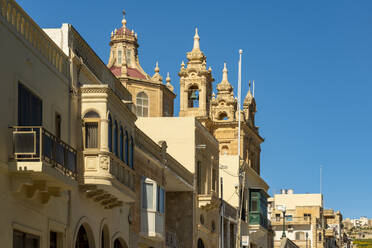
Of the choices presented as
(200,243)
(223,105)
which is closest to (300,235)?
(223,105)

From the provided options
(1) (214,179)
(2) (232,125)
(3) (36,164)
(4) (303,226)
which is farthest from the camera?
(4) (303,226)

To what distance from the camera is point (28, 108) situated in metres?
22.4

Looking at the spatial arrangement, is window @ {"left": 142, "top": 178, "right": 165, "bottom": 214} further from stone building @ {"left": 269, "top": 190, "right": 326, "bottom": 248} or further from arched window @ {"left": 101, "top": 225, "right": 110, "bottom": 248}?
stone building @ {"left": 269, "top": 190, "right": 326, "bottom": 248}

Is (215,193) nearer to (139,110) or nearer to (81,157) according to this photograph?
(81,157)

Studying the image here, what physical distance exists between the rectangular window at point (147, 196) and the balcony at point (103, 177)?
20.1 feet

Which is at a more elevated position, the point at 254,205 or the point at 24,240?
the point at 24,240

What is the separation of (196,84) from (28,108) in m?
57.1

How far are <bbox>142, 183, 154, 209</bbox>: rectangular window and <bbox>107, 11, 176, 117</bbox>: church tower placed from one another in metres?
37.9

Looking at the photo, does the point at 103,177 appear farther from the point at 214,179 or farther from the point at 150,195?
the point at 214,179

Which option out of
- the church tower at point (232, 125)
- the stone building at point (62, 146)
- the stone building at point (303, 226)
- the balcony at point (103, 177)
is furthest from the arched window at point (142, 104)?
the balcony at point (103, 177)

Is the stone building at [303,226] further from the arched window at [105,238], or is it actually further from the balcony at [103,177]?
the balcony at [103,177]

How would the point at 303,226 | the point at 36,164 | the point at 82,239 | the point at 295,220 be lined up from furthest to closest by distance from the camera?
1. the point at 295,220
2. the point at 303,226
3. the point at 82,239
4. the point at 36,164

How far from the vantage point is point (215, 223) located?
48156 millimetres

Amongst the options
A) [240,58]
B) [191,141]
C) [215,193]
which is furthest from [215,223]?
[240,58]
